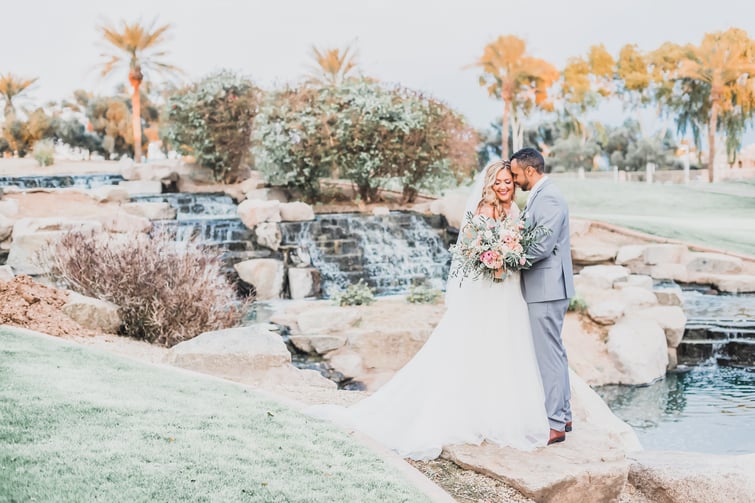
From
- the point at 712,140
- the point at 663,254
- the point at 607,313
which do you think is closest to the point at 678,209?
the point at 663,254

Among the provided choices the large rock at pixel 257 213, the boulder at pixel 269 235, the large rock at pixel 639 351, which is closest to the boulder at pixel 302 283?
the boulder at pixel 269 235

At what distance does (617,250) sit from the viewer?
13.0 meters

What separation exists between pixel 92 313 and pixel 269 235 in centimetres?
519

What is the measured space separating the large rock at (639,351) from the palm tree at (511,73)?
16536 millimetres

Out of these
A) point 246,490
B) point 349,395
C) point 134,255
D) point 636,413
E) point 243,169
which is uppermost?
point 243,169

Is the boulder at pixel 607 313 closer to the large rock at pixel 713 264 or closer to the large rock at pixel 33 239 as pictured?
the large rock at pixel 713 264

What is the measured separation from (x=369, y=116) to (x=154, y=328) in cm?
898

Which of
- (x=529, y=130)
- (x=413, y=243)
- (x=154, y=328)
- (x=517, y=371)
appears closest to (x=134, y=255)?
(x=154, y=328)

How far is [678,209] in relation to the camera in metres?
17.0

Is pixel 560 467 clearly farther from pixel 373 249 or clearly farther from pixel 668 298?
pixel 373 249

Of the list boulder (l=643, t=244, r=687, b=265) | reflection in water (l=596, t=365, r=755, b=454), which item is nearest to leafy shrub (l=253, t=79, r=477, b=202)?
boulder (l=643, t=244, r=687, b=265)

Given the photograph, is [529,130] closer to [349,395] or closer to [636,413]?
[636,413]

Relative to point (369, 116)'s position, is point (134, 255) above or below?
below

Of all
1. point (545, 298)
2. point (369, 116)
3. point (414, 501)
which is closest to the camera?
point (414, 501)
